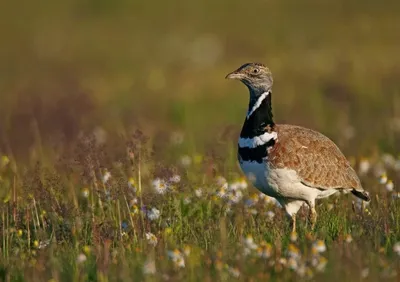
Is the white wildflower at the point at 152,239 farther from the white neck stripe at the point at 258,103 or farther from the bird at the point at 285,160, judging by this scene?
the white neck stripe at the point at 258,103

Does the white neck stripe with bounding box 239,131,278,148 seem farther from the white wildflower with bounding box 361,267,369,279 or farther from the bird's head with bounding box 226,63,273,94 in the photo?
the white wildflower with bounding box 361,267,369,279

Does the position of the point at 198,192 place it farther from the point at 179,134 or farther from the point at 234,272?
the point at 179,134

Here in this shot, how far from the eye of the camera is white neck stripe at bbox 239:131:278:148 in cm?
716

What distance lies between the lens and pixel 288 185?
7.05 m

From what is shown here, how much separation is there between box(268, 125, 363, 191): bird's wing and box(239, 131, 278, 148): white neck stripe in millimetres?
69

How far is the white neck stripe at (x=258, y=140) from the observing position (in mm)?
7156

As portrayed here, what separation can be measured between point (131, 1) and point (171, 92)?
13420mm

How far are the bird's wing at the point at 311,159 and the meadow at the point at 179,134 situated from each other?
0.72 ft

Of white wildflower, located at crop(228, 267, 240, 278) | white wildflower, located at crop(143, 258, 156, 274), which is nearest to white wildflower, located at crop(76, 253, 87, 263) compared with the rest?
white wildflower, located at crop(143, 258, 156, 274)

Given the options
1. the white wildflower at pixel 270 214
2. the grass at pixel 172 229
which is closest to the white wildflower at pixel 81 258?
the grass at pixel 172 229

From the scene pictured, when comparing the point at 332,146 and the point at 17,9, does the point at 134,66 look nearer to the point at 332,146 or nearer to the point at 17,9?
the point at 17,9

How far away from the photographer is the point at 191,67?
2028 cm

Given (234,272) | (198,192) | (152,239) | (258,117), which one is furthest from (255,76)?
(234,272)

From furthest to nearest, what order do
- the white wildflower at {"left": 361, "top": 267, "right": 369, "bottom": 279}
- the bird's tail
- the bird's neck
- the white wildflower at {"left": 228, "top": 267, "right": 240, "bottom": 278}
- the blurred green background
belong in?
the blurred green background
the bird's tail
the bird's neck
the white wildflower at {"left": 228, "top": 267, "right": 240, "bottom": 278}
the white wildflower at {"left": 361, "top": 267, "right": 369, "bottom": 279}
